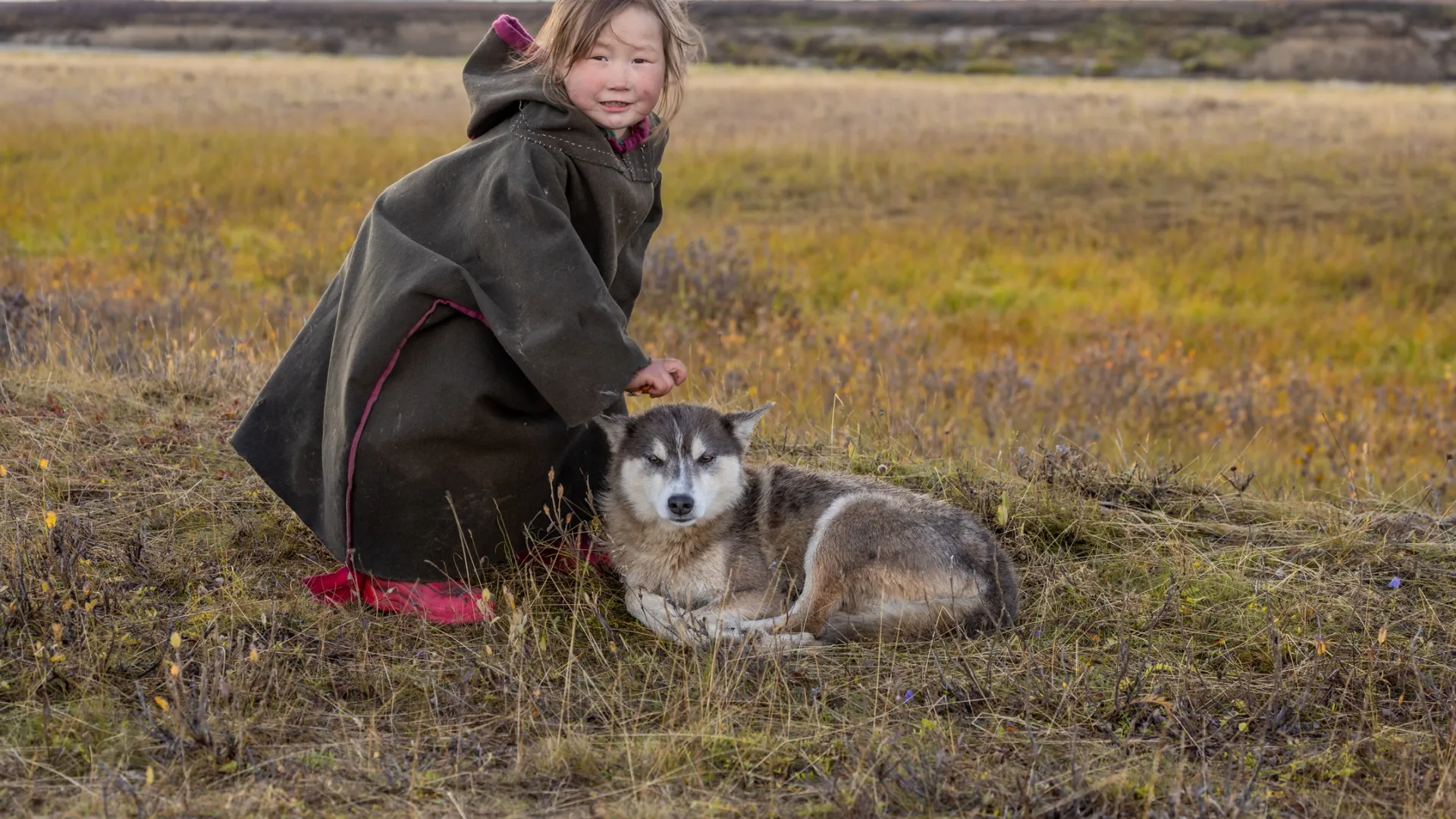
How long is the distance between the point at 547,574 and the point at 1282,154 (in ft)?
66.6

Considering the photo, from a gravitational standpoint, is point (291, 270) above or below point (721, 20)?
below

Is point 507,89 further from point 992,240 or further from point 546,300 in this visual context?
point 992,240

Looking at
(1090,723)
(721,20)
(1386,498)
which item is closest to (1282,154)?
(1386,498)

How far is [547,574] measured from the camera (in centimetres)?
512

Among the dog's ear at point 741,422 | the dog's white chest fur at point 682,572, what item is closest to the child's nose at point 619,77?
the dog's ear at point 741,422

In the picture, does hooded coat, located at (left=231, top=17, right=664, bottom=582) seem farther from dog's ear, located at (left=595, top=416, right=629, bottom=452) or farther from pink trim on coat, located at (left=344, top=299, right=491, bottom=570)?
dog's ear, located at (left=595, top=416, right=629, bottom=452)

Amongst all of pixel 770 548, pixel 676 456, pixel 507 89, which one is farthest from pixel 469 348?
pixel 770 548

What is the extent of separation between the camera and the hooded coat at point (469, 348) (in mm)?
4496

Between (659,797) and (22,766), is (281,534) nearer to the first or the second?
(22,766)

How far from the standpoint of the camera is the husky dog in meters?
4.74

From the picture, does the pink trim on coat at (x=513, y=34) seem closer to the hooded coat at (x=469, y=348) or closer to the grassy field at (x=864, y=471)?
the hooded coat at (x=469, y=348)

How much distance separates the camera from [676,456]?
498 cm

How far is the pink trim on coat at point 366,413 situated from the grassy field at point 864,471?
0.35 m

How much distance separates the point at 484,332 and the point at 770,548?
5.26 feet
